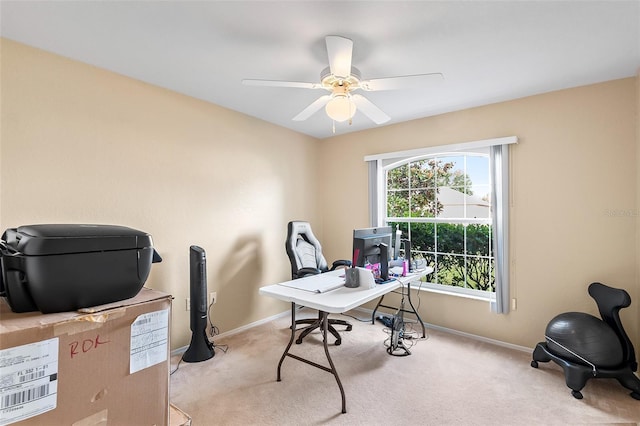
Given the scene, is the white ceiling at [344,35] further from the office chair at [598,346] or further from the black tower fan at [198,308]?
the office chair at [598,346]

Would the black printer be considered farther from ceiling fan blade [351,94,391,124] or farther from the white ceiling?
ceiling fan blade [351,94,391,124]

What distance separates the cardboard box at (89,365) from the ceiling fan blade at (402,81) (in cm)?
182

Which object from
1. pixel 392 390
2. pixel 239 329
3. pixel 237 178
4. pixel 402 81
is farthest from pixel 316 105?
pixel 239 329

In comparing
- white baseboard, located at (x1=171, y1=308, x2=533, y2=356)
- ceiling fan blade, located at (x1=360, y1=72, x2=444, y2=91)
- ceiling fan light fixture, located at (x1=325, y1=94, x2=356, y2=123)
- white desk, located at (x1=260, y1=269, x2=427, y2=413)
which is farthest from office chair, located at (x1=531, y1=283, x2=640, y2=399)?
ceiling fan light fixture, located at (x1=325, y1=94, x2=356, y2=123)

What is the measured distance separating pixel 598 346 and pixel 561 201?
1243mm

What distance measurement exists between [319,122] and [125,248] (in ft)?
10.9

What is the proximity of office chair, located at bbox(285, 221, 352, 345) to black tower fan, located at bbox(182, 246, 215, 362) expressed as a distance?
91 cm

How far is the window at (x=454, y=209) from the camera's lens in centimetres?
309

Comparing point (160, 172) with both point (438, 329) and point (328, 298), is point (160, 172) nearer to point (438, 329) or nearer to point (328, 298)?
point (328, 298)

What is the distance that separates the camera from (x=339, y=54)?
1.79 metres

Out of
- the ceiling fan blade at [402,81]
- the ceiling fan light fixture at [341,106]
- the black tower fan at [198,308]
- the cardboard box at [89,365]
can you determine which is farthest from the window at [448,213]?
the cardboard box at [89,365]

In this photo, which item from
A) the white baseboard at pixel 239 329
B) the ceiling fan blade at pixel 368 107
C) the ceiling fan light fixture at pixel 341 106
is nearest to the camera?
the ceiling fan light fixture at pixel 341 106

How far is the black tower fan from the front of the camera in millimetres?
2785

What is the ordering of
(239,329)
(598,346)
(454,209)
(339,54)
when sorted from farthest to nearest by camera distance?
(454,209) < (239,329) < (598,346) < (339,54)
